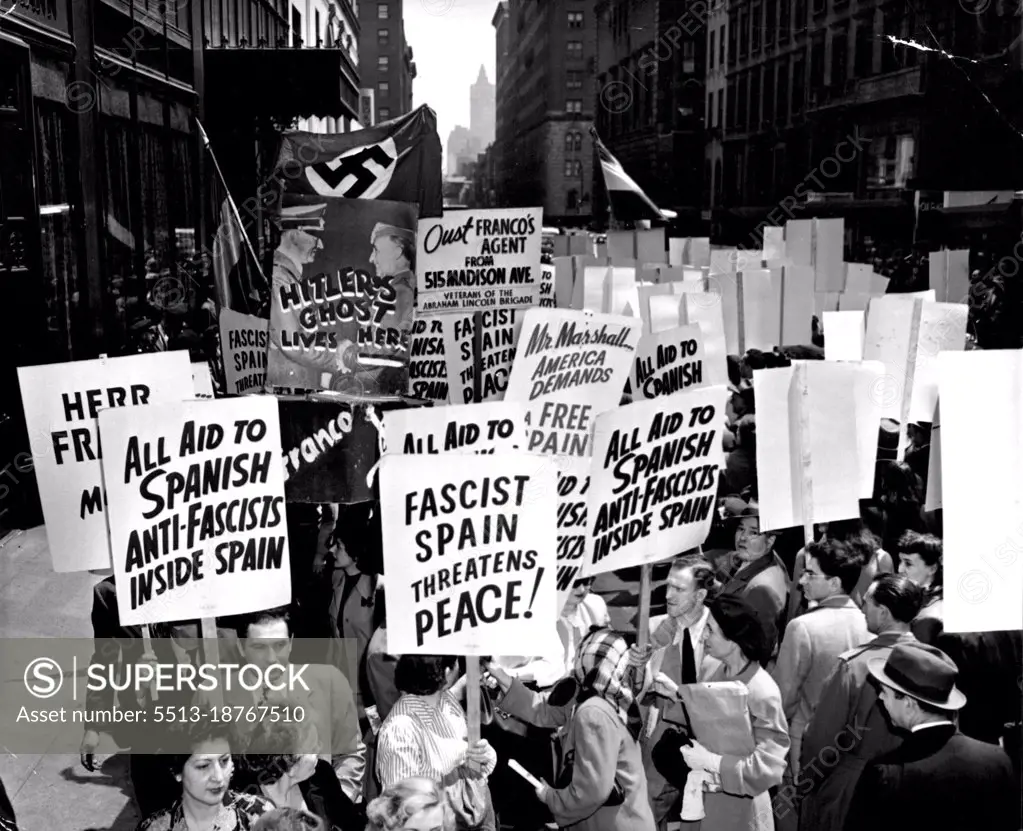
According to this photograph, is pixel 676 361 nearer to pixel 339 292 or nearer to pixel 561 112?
pixel 339 292

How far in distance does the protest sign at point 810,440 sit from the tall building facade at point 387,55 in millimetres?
130769

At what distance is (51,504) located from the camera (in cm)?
516

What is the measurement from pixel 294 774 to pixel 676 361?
4426 mm

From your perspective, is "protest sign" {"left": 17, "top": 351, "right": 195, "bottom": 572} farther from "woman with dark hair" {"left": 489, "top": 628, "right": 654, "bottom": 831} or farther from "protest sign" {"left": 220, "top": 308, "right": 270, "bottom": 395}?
"protest sign" {"left": 220, "top": 308, "right": 270, "bottom": 395}

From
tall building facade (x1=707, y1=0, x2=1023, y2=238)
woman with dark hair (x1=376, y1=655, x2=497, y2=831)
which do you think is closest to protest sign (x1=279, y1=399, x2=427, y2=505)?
woman with dark hair (x1=376, y1=655, x2=497, y2=831)

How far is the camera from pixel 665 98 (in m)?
73.0

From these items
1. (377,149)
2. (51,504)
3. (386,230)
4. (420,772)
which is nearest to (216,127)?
(377,149)

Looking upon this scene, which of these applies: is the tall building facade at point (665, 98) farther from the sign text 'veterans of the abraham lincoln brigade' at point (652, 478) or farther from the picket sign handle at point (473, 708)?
the picket sign handle at point (473, 708)

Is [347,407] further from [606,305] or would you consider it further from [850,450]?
[606,305]

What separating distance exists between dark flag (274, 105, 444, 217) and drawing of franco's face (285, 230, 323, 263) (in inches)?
28.6

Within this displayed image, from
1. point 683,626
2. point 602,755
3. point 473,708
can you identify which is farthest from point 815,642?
point 473,708

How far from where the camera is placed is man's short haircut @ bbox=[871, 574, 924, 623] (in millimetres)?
4488

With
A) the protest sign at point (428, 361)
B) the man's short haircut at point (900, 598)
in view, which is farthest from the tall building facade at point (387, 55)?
the man's short haircut at point (900, 598)

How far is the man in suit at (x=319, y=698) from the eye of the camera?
450cm
